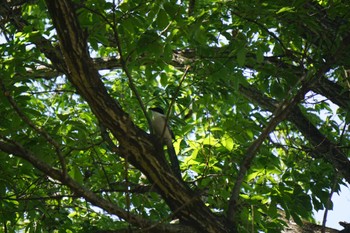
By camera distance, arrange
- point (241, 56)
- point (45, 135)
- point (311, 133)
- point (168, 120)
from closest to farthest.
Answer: point (45, 135)
point (241, 56)
point (168, 120)
point (311, 133)

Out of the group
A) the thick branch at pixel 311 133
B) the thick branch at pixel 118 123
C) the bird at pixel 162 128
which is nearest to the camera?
the thick branch at pixel 118 123

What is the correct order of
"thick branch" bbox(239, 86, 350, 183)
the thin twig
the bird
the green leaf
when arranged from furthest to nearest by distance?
"thick branch" bbox(239, 86, 350, 183) < the bird < the green leaf < the thin twig

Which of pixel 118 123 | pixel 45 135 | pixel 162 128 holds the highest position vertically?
pixel 162 128

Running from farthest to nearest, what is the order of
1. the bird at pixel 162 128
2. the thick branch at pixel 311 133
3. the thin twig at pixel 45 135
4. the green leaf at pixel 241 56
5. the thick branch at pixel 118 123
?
the thick branch at pixel 311 133 → the bird at pixel 162 128 → the green leaf at pixel 241 56 → the thick branch at pixel 118 123 → the thin twig at pixel 45 135

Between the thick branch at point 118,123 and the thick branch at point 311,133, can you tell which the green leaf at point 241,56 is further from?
the thick branch at point 311,133

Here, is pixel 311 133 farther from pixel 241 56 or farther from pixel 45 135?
pixel 45 135

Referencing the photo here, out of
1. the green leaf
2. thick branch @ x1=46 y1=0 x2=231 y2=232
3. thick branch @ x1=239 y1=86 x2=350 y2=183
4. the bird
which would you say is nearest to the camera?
thick branch @ x1=46 y1=0 x2=231 y2=232

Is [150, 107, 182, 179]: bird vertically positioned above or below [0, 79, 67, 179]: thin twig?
above

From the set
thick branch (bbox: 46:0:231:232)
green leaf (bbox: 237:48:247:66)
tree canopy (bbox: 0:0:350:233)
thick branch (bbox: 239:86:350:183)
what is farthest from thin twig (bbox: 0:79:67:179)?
Result: thick branch (bbox: 239:86:350:183)

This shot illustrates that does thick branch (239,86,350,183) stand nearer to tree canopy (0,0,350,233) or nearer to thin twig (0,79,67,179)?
tree canopy (0,0,350,233)

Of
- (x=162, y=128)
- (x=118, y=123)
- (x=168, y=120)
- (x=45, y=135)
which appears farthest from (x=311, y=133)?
(x=45, y=135)

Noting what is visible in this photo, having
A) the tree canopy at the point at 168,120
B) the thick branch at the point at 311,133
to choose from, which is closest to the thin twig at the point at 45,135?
the tree canopy at the point at 168,120

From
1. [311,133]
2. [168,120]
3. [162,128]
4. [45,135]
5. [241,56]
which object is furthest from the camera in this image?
[311,133]

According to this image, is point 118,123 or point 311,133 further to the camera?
point 311,133
